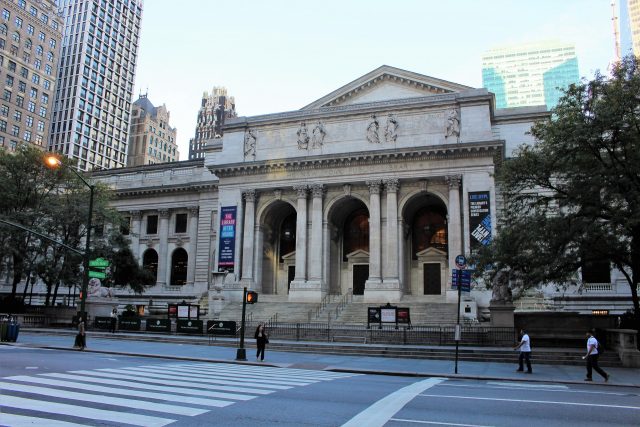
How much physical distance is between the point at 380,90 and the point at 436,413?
44601 mm

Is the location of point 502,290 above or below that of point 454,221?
below

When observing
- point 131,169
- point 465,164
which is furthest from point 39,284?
point 465,164

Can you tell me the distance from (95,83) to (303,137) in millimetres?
83746

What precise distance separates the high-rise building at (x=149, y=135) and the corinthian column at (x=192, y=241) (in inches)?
2924

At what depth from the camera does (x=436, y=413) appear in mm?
10188

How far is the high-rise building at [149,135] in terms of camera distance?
132 meters

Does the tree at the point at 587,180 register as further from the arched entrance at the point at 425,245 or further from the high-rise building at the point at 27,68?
the high-rise building at the point at 27,68

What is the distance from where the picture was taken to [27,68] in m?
88.9

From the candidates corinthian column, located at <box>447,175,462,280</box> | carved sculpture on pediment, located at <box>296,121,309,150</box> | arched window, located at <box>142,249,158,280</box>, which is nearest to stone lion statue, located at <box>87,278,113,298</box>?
arched window, located at <box>142,249,158,280</box>

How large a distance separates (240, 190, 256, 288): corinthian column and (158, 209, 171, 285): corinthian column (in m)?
14.0

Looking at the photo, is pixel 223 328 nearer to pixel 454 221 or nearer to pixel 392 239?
pixel 392 239

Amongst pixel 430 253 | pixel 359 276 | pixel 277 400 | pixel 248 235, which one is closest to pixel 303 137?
pixel 248 235

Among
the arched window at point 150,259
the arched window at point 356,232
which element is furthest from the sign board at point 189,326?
the arched window at point 150,259

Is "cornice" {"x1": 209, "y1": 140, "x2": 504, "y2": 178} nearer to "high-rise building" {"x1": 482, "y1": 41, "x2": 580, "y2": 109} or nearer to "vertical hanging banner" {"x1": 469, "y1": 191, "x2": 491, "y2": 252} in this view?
"vertical hanging banner" {"x1": 469, "y1": 191, "x2": 491, "y2": 252}
